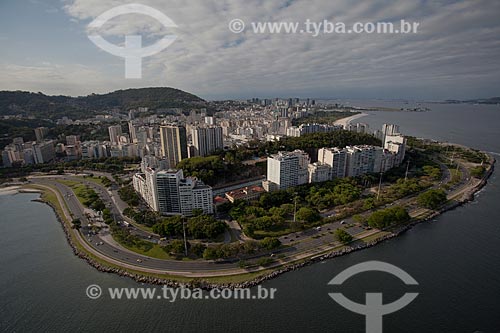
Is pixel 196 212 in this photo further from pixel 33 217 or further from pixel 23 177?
pixel 23 177

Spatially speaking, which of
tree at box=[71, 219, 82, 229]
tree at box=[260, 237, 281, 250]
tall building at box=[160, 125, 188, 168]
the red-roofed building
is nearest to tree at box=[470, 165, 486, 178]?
the red-roofed building

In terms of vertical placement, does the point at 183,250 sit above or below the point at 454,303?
→ above

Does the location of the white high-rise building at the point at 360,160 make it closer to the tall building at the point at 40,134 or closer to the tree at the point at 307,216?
the tree at the point at 307,216

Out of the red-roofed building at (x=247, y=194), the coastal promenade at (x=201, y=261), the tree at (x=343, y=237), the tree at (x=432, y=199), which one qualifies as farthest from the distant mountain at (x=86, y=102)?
the tree at (x=432, y=199)

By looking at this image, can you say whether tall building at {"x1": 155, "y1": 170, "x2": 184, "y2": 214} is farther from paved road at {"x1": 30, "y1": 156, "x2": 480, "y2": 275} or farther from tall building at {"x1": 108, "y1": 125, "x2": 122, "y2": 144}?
tall building at {"x1": 108, "y1": 125, "x2": 122, "y2": 144}

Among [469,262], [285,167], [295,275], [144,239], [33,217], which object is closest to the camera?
[295,275]

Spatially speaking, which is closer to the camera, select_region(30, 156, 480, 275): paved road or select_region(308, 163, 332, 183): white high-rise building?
select_region(30, 156, 480, 275): paved road

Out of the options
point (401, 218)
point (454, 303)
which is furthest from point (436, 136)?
point (454, 303)
